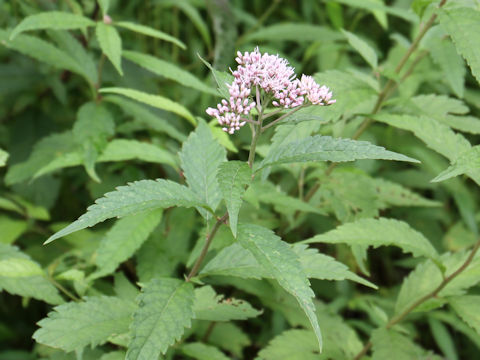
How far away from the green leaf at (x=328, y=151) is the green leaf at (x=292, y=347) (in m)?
0.99

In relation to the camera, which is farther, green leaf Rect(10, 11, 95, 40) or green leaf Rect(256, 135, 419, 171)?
green leaf Rect(10, 11, 95, 40)

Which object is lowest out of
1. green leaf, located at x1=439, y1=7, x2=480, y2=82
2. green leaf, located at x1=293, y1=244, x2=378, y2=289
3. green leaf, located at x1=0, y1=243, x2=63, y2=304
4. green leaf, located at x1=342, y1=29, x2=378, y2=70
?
green leaf, located at x1=0, y1=243, x2=63, y2=304

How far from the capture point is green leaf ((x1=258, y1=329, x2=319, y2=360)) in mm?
2072

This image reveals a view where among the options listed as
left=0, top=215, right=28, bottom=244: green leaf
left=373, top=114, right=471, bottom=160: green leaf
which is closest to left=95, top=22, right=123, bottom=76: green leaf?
left=0, top=215, right=28, bottom=244: green leaf

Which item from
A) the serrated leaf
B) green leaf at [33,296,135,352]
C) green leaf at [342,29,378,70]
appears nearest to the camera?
green leaf at [33,296,135,352]

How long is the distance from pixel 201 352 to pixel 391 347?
0.72 m

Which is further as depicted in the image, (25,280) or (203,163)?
(25,280)

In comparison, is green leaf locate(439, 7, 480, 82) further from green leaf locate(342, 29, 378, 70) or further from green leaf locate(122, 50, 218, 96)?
green leaf locate(122, 50, 218, 96)

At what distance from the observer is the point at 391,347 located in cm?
195

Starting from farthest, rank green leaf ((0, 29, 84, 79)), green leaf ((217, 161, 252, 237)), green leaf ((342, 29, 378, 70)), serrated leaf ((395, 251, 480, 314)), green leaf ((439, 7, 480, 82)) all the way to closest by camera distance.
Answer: green leaf ((0, 29, 84, 79)) → green leaf ((342, 29, 378, 70)) → serrated leaf ((395, 251, 480, 314)) → green leaf ((439, 7, 480, 82)) → green leaf ((217, 161, 252, 237))

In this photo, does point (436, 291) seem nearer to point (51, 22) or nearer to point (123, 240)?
point (123, 240)

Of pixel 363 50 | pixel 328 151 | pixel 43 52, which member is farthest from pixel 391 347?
pixel 43 52

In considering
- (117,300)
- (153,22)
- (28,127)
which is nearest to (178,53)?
(153,22)

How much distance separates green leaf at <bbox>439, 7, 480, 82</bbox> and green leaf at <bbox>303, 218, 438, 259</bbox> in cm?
59
